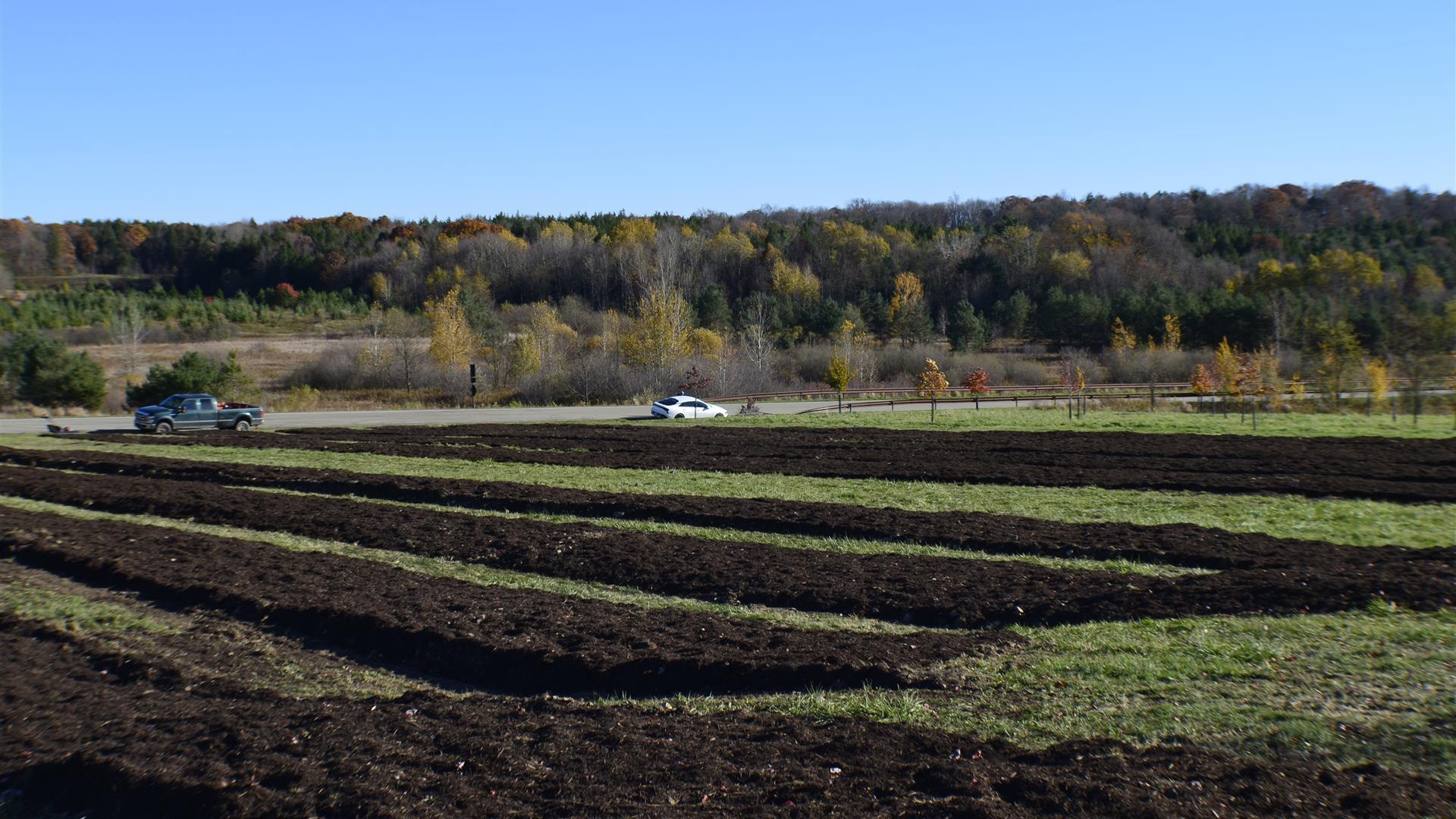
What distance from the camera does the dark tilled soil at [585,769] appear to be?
593 cm

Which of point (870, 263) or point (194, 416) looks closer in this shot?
point (194, 416)

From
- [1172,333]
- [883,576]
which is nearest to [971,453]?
[883,576]

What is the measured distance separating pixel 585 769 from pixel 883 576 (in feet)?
22.4

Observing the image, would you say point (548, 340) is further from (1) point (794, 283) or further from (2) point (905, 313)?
(1) point (794, 283)

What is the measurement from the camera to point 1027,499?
20578 millimetres

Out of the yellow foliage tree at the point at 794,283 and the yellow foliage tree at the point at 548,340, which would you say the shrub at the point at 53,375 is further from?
the yellow foliage tree at the point at 794,283

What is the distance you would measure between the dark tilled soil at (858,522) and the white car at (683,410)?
23.4 meters

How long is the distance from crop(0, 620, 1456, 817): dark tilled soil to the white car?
132 feet

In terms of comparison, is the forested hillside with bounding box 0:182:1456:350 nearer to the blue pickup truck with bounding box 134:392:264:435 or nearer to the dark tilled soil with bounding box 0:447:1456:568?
the blue pickup truck with bounding box 134:392:264:435

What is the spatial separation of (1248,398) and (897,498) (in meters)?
41.1

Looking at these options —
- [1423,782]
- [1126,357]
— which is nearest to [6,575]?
[1423,782]

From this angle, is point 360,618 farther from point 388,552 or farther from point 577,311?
point 577,311

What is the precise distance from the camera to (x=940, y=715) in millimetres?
7719

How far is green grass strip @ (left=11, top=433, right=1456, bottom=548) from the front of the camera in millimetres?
16656
